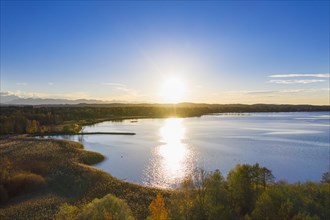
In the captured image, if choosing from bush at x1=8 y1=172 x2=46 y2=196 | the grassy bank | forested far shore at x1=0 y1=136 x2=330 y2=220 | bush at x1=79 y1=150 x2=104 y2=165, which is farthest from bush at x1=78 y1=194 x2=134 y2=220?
bush at x1=79 y1=150 x2=104 y2=165

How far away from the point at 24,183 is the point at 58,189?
14.3ft

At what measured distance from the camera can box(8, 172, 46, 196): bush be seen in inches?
1436

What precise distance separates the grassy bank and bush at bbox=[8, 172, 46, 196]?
0.12 metres

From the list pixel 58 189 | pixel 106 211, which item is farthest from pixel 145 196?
pixel 106 211

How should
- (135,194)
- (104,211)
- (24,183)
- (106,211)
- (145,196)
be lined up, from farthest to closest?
(24,183) < (135,194) < (145,196) < (106,211) < (104,211)

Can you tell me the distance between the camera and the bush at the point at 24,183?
3648 centimetres

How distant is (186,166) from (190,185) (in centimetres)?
1421

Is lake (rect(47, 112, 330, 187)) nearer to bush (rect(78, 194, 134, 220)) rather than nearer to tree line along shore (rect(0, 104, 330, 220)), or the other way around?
tree line along shore (rect(0, 104, 330, 220))

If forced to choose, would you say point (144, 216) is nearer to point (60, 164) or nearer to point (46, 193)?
point (46, 193)

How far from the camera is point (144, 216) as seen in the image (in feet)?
95.8

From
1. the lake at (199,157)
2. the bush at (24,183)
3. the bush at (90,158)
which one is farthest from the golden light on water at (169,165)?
the bush at (24,183)

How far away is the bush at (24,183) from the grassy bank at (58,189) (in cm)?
12

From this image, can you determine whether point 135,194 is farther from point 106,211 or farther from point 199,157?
point 199,157

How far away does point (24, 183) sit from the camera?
3744cm
